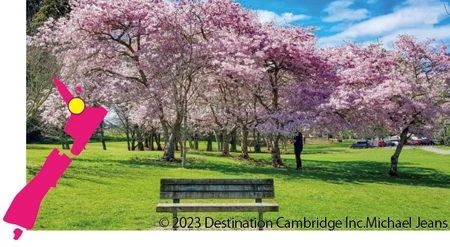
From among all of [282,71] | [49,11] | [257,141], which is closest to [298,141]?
[282,71]

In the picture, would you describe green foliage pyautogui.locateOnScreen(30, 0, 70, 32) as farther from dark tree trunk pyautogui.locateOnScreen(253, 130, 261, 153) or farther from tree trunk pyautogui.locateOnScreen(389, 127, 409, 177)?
tree trunk pyautogui.locateOnScreen(389, 127, 409, 177)

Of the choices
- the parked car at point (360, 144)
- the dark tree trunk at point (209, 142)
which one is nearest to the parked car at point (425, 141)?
the parked car at point (360, 144)

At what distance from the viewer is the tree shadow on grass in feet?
25.4

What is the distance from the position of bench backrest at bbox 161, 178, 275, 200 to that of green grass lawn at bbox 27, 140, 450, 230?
52cm

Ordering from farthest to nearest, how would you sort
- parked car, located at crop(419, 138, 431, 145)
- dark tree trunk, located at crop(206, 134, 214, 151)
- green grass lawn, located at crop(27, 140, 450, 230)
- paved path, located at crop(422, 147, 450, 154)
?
1. dark tree trunk, located at crop(206, 134, 214, 151)
2. paved path, located at crop(422, 147, 450, 154)
3. parked car, located at crop(419, 138, 431, 145)
4. green grass lawn, located at crop(27, 140, 450, 230)

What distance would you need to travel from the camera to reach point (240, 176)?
6.92 metres

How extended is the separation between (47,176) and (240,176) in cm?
320

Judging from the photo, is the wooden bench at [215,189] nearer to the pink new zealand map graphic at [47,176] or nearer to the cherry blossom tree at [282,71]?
the pink new zealand map graphic at [47,176]

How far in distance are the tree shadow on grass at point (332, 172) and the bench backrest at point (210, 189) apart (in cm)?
298

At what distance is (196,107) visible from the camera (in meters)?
10.4

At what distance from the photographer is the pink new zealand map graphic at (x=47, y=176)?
14.2 ft

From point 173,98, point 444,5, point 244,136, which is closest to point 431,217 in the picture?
point 444,5

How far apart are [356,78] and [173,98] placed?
399 cm

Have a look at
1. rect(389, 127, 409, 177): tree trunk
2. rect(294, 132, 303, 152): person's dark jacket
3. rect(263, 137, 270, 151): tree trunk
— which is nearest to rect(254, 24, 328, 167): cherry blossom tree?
rect(294, 132, 303, 152): person's dark jacket
